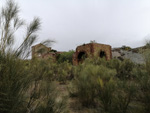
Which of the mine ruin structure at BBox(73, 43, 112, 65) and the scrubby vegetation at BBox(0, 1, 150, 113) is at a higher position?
the mine ruin structure at BBox(73, 43, 112, 65)

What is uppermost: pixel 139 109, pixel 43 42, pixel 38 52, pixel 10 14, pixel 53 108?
pixel 10 14

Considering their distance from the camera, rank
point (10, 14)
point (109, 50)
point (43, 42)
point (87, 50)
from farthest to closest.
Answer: point (109, 50) → point (87, 50) → point (43, 42) → point (10, 14)

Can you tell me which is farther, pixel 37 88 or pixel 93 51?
pixel 93 51

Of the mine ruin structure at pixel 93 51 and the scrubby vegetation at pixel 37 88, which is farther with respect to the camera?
the mine ruin structure at pixel 93 51

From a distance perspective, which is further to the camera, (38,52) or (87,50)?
(87,50)

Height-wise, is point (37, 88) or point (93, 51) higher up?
point (93, 51)

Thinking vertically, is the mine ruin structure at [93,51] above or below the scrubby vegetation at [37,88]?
above

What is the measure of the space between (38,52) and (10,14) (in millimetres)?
780

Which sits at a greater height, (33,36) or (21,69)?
(33,36)

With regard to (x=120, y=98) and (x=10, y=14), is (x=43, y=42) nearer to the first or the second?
(x=10, y=14)

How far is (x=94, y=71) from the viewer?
217 centimetres

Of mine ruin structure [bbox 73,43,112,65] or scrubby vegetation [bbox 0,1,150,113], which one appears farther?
mine ruin structure [bbox 73,43,112,65]

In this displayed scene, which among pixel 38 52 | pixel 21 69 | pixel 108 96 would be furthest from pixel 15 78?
pixel 108 96

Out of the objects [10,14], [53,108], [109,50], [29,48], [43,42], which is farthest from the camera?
[109,50]
